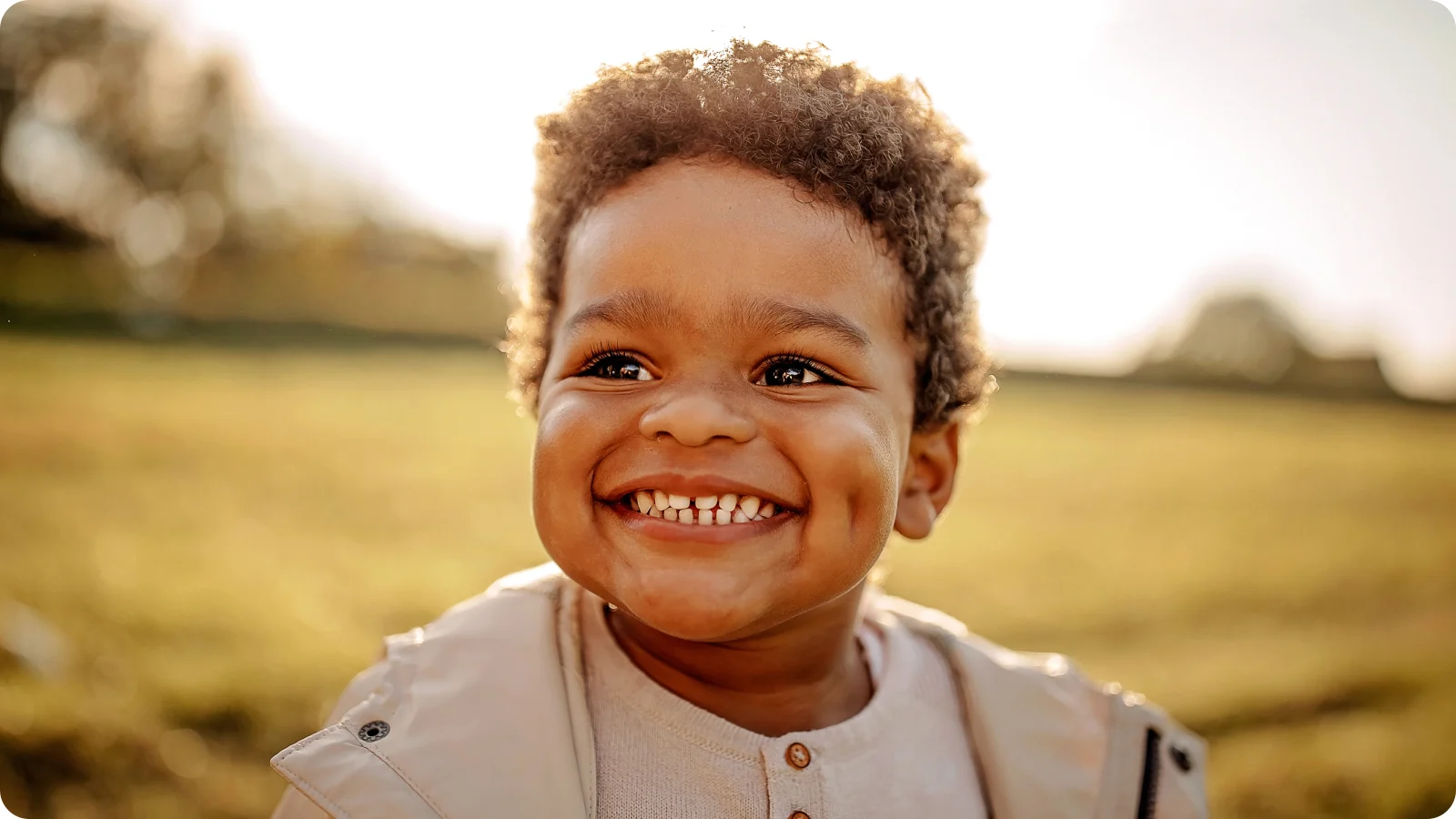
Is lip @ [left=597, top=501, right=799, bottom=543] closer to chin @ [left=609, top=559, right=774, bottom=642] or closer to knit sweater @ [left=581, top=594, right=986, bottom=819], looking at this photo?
chin @ [left=609, top=559, right=774, bottom=642]

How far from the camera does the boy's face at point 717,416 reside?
1.65 m

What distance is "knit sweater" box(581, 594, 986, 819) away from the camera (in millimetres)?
1737

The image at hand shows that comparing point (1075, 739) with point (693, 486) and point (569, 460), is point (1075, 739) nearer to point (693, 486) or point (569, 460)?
point (693, 486)

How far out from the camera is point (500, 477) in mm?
7543

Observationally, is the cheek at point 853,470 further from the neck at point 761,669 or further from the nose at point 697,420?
the neck at point 761,669

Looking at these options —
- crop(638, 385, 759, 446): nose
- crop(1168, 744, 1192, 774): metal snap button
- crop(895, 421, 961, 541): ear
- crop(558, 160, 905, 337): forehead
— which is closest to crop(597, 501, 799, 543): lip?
crop(638, 385, 759, 446): nose

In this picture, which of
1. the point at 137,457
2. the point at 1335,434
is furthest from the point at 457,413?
the point at 1335,434

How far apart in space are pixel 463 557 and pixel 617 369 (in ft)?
12.5

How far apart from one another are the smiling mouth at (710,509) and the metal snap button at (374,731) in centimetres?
55

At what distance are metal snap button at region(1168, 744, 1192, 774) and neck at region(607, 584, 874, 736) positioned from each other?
67cm

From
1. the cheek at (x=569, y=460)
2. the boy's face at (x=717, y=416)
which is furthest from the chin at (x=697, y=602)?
the cheek at (x=569, y=460)

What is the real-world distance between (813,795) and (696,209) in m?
1.03

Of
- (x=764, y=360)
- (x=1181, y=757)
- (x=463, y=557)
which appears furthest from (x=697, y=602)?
(x=463, y=557)

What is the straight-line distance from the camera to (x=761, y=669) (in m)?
1.96
